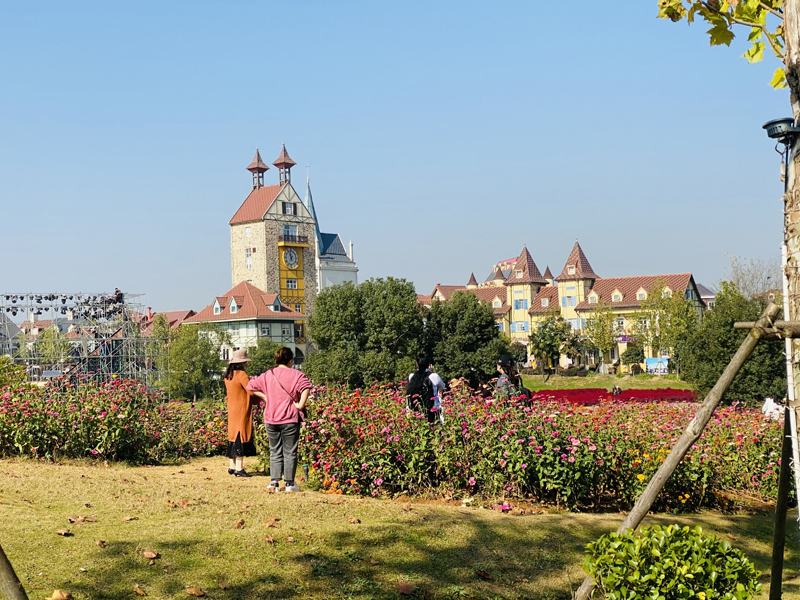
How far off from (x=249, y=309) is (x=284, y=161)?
1943 cm

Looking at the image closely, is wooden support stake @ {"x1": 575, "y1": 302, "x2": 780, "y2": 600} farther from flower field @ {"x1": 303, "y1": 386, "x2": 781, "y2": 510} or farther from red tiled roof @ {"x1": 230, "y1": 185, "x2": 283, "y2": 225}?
red tiled roof @ {"x1": 230, "y1": 185, "x2": 283, "y2": 225}

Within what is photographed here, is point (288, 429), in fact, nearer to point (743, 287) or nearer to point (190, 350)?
point (743, 287)

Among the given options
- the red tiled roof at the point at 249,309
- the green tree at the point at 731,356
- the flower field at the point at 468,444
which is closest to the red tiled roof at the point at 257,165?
the red tiled roof at the point at 249,309

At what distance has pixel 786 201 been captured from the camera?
4094 mm

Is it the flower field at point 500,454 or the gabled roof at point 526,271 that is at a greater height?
the gabled roof at point 526,271

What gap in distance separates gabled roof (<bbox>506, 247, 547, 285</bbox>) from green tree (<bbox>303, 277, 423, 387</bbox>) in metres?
34.8

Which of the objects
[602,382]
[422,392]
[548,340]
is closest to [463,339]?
[602,382]

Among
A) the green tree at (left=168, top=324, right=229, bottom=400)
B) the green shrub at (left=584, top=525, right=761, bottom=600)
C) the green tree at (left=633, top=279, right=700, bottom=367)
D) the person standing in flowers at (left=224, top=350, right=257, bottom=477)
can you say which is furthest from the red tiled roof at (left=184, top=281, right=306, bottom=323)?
the green shrub at (left=584, top=525, right=761, bottom=600)

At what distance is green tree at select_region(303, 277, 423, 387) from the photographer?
50.6 m

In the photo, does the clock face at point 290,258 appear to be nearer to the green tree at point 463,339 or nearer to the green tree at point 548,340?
the green tree at point 548,340

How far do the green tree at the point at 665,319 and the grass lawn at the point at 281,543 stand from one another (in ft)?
163

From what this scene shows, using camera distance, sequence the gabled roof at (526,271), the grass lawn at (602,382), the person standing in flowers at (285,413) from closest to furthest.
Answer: the person standing in flowers at (285,413), the grass lawn at (602,382), the gabled roof at (526,271)

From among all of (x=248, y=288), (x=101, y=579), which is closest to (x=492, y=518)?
(x=101, y=579)

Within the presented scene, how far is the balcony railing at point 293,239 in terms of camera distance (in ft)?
274
